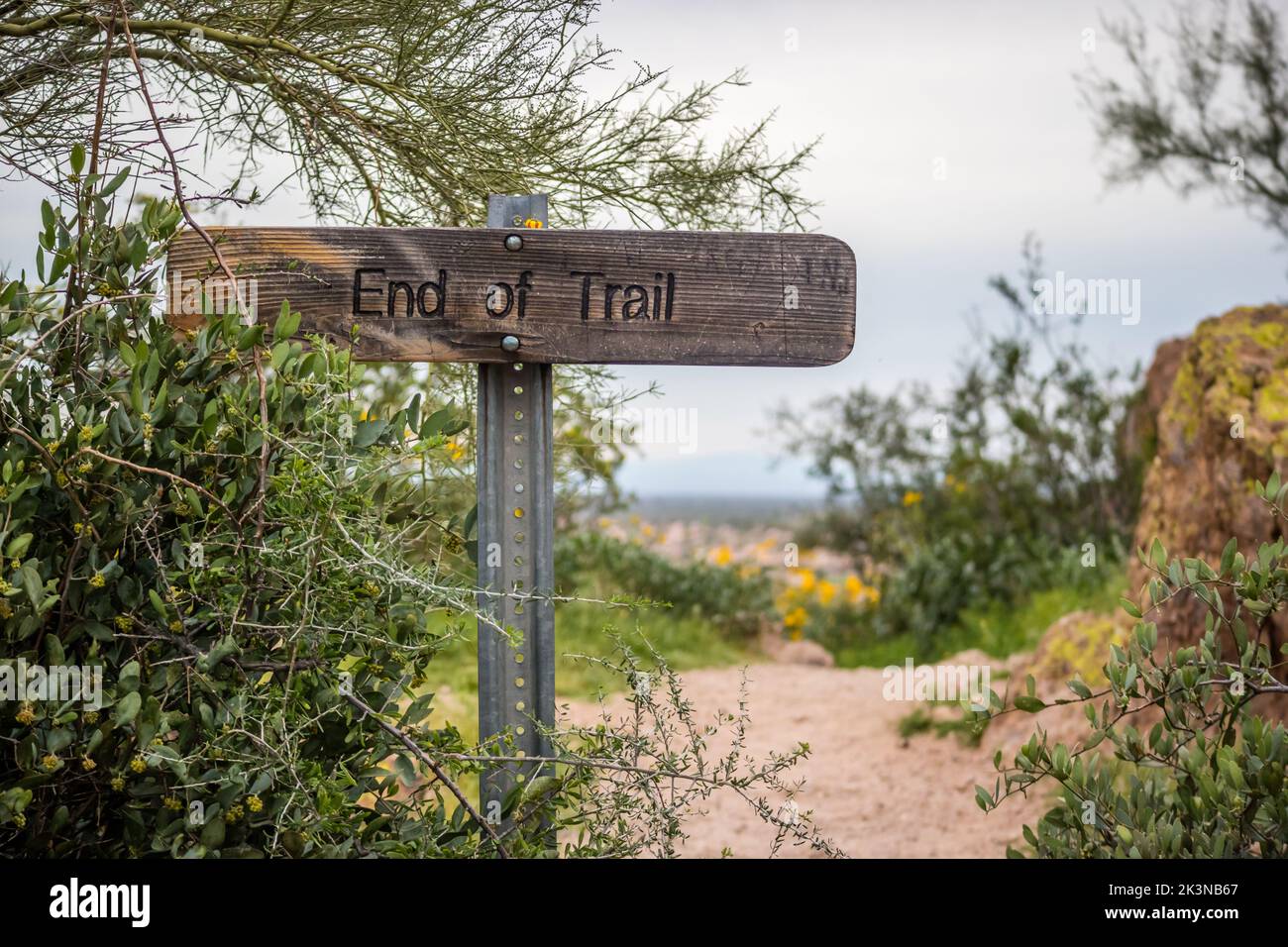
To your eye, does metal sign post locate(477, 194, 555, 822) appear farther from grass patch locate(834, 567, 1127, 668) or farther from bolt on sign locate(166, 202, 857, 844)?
grass patch locate(834, 567, 1127, 668)

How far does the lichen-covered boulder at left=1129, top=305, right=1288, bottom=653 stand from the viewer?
3.92 m

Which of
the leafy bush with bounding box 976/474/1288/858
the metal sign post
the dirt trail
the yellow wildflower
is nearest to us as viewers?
the leafy bush with bounding box 976/474/1288/858

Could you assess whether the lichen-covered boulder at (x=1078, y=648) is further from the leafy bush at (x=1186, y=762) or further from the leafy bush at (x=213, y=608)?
the leafy bush at (x=213, y=608)

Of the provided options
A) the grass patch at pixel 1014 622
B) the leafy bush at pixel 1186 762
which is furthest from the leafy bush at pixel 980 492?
the leafy bush at pixel 1186 762

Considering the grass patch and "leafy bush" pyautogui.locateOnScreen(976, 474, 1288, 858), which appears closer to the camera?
"leafy bush" pyautogui.locateOnScreen(976, 474, 1288, 858)

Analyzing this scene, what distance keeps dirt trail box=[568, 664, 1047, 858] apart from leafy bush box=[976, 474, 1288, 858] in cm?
155

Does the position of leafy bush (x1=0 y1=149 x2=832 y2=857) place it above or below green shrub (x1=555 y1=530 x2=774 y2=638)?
above

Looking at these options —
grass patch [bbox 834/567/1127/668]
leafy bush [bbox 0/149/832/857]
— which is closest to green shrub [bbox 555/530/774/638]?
grass patch [bbox 834/567/1127/668]

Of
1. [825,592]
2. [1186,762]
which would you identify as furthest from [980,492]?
[1186,762]

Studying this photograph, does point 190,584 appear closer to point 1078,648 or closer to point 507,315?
point 507,315

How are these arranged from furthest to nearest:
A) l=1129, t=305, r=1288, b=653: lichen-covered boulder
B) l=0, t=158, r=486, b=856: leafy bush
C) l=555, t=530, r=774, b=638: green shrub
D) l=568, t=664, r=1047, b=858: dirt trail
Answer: l=555, t=530, r=774, b=638: green shrub, l=568, t=664, r=1047, b=858: dirt trail, l=1129, t=305, r=1288, b=653: lichen-covered boulder, l=0, t=158, r=486, b=856: leafy bush

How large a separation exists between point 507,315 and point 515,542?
0.47 metres

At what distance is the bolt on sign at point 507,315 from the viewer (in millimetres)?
2154

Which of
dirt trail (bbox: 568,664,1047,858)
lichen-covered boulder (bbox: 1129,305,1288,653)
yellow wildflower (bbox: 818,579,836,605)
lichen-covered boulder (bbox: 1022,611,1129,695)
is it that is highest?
lichen-covered boulder (bbox: 1129,305,1288,653)
